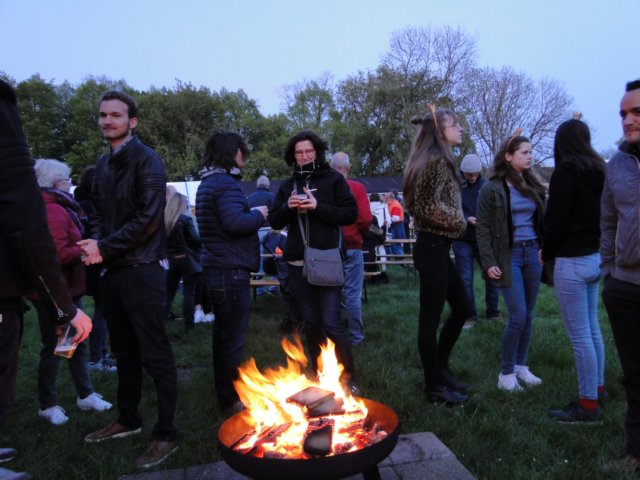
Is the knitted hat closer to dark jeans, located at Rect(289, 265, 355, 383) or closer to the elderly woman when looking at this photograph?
dark jeans, located at Rect(289, 265, 355, 383)

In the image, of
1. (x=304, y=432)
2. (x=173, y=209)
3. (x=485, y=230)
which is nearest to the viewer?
(x=304, y=432)

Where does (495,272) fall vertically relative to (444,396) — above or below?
above

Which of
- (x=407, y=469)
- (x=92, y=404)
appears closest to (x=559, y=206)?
(x=407, y=469)

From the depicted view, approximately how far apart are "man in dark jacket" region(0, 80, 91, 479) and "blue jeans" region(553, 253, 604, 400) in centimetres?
318

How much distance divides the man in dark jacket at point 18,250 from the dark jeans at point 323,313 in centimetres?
198

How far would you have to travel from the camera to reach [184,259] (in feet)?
22.9

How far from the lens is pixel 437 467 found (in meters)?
2.71

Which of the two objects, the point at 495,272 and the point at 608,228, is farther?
the point at 495,272

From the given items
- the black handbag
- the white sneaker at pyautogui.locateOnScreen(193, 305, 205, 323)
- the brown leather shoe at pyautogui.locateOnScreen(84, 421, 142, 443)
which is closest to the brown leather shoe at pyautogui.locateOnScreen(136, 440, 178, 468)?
the brown leather shoe at pyautogui.locateOnScreen(84, 421, 142, 443)

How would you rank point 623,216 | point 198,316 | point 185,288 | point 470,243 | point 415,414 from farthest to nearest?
1. point 198,316
2. point 185,288
3. point 470,243
4. point 415,414
5. point 623,216

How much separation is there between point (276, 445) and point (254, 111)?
45.2 metres

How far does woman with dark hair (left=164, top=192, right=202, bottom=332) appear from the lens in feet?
22.7

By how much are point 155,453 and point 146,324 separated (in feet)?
2.69

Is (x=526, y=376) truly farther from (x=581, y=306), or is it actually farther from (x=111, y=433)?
(x=111, y=433)
